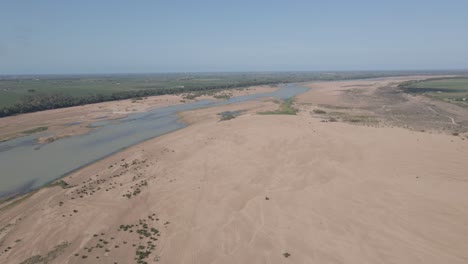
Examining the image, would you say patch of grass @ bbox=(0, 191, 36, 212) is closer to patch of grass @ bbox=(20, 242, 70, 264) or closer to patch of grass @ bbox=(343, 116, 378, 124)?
patch of grass @ bbox=(20, 242, 70, 264)

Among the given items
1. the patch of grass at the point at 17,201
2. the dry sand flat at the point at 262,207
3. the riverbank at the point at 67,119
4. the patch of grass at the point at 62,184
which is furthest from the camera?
the riverbank at the point at 67,119

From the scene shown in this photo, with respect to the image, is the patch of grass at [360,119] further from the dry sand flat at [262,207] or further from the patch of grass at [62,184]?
the patch of grass at [62,184]

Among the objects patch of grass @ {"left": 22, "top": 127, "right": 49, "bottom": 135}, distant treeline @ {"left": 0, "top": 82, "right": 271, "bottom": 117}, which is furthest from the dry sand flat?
distant treeline @ {"left": 0, "top": 82, "right": 271, "bottom": 117}

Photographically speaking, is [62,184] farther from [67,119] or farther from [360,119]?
[360,119]

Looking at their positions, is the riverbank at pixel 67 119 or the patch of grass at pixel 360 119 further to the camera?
the patch of grass at pixel 360 119

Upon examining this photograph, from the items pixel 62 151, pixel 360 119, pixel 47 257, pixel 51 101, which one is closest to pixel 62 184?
pixel 47 257

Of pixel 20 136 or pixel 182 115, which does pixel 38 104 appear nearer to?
pixel 20 136

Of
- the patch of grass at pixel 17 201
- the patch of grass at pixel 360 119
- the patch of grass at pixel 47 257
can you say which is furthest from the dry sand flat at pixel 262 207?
the patch of grass at pixel 360 119
